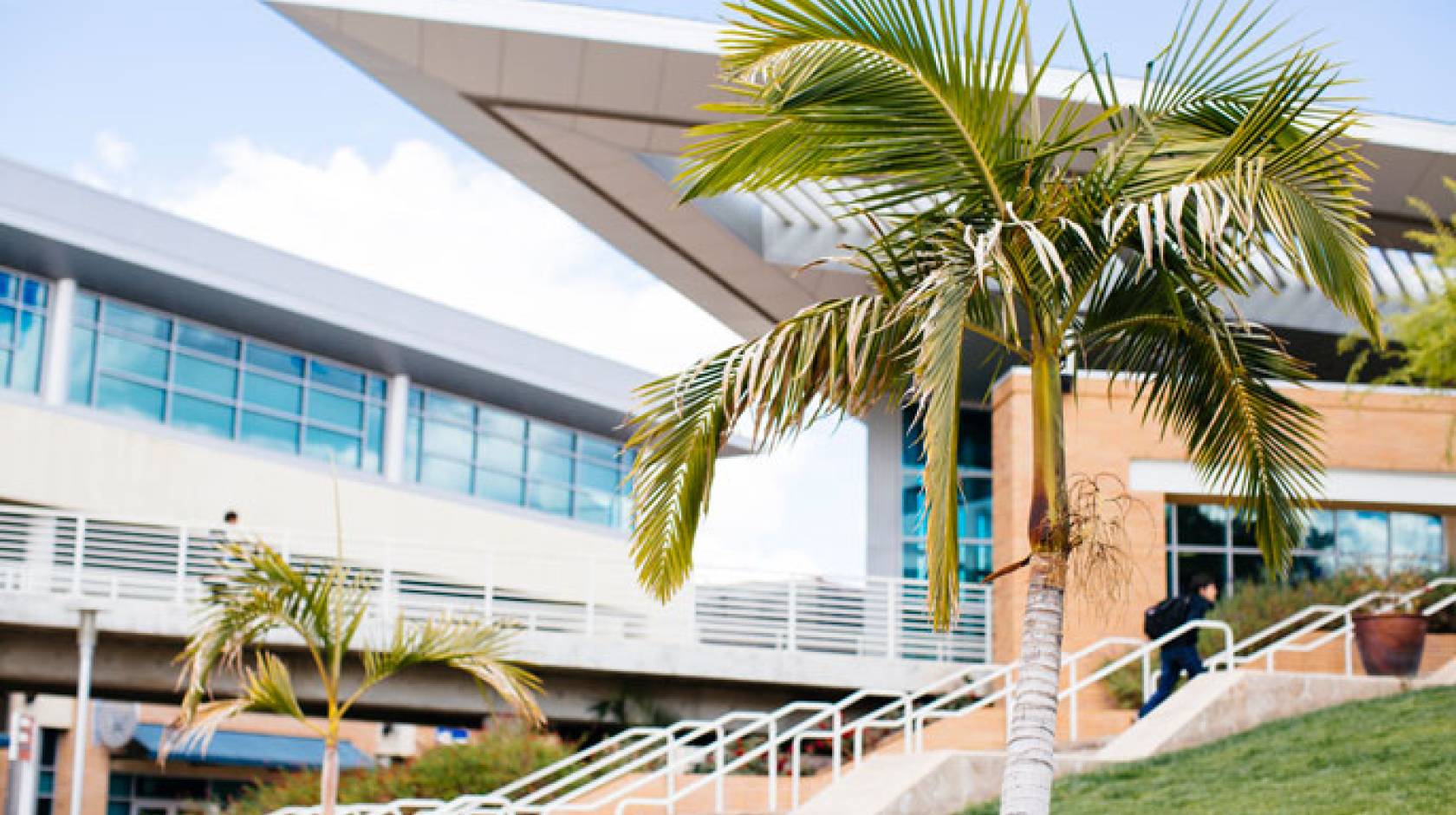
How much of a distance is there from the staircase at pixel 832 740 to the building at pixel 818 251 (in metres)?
1.23

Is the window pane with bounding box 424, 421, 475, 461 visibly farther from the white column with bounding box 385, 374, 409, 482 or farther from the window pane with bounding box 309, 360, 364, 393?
the window pane with bounding box 309, 360, 364, 393

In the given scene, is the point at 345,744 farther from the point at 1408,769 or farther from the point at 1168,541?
the point at 1408,769

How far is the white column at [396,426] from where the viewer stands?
36.3m

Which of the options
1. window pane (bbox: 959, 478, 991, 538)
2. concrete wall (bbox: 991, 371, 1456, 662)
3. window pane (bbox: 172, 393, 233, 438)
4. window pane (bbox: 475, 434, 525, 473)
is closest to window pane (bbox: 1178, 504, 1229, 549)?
concrete wall (bbox: 991, 371, 1456, 662)

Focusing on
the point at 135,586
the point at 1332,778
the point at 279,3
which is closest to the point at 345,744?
the point at 135,586

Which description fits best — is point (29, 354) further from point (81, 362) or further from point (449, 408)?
point (449, 408)

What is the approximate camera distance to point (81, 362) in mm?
30656

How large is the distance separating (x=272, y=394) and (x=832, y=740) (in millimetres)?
16983

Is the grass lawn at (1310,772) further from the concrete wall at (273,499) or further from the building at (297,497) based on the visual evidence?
the concrete wall at (273,499)

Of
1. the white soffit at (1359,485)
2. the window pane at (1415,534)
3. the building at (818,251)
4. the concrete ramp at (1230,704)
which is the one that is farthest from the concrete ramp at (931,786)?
the window pane at (1415,534)

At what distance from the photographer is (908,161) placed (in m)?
8.52

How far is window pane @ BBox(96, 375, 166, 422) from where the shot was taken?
31.1 meters

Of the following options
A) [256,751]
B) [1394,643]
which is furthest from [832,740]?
[256,751]

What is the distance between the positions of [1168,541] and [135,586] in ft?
52.8
